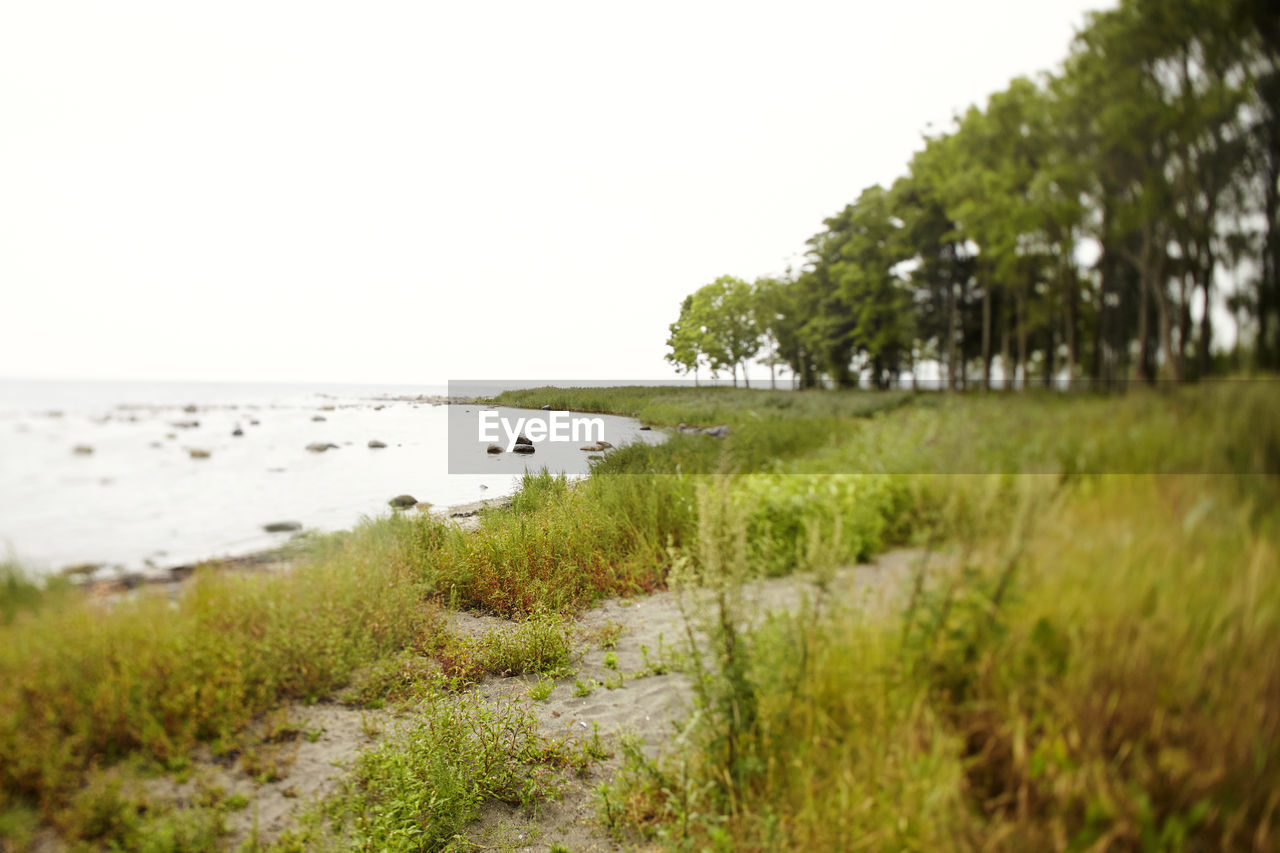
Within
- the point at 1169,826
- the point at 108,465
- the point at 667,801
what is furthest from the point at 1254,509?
the point at 108,465

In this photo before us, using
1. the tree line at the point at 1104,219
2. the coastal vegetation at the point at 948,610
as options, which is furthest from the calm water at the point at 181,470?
the tree line at the point at 1104,219

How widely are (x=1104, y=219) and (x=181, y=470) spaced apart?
3.83 metres

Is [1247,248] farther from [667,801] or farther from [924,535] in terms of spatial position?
[667,801]

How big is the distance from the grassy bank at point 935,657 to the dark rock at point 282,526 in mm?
185

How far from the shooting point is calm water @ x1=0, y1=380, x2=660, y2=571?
1830 millimetres

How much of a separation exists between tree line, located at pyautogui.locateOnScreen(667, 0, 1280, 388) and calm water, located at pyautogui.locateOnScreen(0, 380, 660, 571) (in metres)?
2.97

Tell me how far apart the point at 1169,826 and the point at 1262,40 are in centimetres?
248

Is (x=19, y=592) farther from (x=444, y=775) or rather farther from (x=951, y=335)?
(x=951, y=335)

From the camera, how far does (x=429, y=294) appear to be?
365 cm

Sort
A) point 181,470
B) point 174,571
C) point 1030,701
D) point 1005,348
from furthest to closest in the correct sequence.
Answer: point 1005,348
point 181,470
point 174,571
point 1030,701

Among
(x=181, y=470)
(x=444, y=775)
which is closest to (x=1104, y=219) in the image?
(x=444, y=775)

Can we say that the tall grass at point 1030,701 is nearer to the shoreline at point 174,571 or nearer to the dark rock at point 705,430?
the dark rock at point 705,430

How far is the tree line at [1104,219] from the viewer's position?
1.83 meters

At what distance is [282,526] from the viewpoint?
2.52 metres
